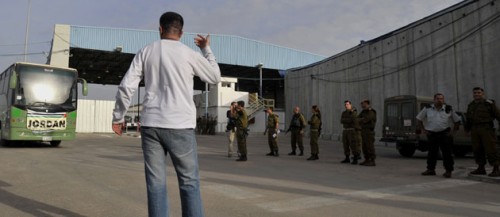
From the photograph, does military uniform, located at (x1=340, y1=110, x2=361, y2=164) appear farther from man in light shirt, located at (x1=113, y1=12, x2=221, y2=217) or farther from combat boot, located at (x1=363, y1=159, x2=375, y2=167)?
man in light shirt, located at (x1=113, y1=12, x2=221, y2=217)

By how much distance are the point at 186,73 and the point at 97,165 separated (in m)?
8.04

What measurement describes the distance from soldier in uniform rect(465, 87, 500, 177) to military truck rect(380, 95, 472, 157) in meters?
5.35

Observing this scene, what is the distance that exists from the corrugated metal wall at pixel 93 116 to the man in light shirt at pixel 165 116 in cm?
3912

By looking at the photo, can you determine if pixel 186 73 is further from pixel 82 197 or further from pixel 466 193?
pixel 466 193

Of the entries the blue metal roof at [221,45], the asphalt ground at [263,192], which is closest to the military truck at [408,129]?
the asphalt ground at [263,192]

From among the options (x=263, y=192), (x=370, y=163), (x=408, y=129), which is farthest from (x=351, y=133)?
(x=263, y=192)

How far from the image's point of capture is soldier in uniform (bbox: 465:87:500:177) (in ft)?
27.3

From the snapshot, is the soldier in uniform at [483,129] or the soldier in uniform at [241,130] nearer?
the soldier in uniform at [483,129]

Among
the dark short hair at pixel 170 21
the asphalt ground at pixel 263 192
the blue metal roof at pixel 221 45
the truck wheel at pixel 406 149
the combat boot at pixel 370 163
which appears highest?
the blue metal roof at pixel 221 45

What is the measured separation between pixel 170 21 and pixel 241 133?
361 inches

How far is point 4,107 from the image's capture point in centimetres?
1708

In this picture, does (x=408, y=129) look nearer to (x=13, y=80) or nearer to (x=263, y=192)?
(x=263, y=192)

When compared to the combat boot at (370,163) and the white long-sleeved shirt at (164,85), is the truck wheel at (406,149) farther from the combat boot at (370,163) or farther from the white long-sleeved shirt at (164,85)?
the white long-sleeved shirt at (164,85)

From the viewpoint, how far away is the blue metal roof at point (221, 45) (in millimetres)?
34656
